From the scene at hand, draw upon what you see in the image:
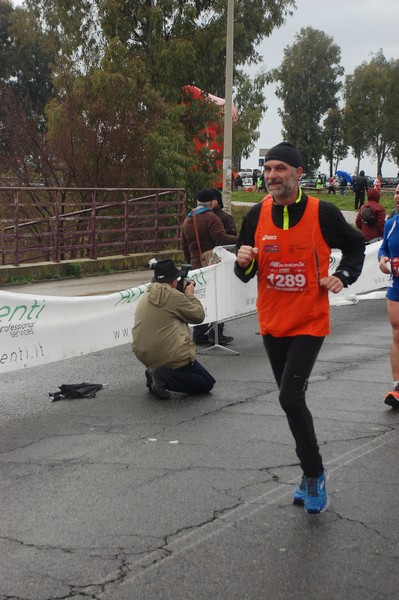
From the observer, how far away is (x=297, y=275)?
18.4ft

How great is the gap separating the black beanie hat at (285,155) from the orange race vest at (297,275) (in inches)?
9.4

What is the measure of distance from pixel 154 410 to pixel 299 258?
3.28 m

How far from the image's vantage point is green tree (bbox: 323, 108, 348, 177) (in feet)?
330

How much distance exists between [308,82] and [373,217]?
3487 inches

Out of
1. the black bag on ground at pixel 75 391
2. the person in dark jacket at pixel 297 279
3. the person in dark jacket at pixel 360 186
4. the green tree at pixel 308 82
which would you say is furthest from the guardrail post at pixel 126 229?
the green tree at pixel 308 82

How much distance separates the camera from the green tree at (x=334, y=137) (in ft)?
330

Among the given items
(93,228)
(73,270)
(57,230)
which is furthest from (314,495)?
(93,228)

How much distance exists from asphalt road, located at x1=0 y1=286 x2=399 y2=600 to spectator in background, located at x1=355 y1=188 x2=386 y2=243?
8110 mm

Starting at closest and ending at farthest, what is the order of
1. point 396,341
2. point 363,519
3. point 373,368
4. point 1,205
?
point 363,519 < point 396,341 < point 373,368 < point 1,205

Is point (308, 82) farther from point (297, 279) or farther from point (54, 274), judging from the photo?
point (297, 279)

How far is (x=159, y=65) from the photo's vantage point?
31.2 meters

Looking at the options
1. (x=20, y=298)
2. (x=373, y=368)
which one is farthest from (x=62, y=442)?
(x=373, y=368)

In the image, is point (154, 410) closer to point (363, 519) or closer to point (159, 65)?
point (363, 519)

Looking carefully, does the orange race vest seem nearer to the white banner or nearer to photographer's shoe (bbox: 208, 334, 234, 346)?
the white banner
